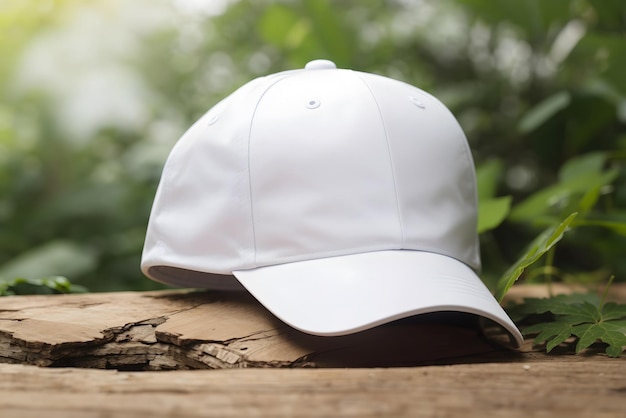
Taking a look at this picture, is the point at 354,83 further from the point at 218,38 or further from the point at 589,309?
the point at 218,38

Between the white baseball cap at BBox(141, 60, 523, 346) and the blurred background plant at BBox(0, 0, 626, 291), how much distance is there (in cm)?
64

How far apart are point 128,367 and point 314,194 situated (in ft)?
0.87

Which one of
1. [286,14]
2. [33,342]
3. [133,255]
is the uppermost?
[286,14]

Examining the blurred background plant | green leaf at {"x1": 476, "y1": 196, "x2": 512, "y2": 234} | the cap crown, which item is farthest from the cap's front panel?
the blurred background plant

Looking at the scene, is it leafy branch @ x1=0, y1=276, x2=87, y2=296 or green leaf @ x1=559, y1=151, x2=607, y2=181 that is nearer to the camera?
leafy branch @ x1=0, y1=276, x2=87, y2=296

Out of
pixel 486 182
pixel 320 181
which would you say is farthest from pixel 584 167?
pixel 320 181

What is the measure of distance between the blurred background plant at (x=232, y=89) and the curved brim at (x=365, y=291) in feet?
2.32

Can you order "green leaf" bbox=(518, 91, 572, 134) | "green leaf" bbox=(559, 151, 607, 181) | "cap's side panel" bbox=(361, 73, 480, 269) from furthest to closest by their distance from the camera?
"green leaf" bbox=(518, 91, 572, 134)
"green leaf" bbox=(559, 151, 607, 181)
"cap's side panel" bbox=(361, 73, 480, 269)

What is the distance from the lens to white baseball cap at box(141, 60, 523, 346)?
62 cm

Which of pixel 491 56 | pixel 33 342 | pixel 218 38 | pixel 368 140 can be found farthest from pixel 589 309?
pixel 218 38

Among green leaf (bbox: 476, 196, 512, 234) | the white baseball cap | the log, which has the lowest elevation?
the log

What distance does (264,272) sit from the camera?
2.20ft

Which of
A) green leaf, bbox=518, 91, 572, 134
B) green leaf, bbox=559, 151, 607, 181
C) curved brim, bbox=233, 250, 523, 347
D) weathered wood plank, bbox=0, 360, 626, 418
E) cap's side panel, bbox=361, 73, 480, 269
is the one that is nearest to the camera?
weathered wood plank, bbox=0, 360, 626, 418

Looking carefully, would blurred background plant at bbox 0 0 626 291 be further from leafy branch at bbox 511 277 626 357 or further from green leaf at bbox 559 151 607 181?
leafy branch at bbox 511 277 626 357
